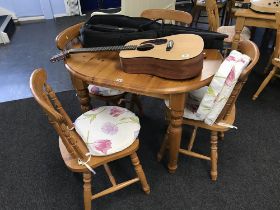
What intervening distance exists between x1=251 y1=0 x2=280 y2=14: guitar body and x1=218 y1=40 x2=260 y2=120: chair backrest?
0.73 meters

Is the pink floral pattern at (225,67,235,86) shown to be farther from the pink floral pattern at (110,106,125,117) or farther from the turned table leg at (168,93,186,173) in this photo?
the pink floral pattern at (110,106,125,117)

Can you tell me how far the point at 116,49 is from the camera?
3.84 ft

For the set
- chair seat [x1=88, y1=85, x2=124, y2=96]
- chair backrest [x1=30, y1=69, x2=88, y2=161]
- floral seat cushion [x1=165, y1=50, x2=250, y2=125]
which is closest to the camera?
chair backrest [x1=30, y1=69, x2=88, y2=161]

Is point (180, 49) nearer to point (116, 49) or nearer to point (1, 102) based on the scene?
point (116, 49)

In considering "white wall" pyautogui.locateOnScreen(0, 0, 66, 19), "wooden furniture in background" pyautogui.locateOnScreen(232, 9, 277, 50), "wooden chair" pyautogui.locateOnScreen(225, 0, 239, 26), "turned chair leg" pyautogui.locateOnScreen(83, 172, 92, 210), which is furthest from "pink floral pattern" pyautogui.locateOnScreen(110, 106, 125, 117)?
A: "white wall" pyautogui.locateOnScreen(0, 0, 66, 19)

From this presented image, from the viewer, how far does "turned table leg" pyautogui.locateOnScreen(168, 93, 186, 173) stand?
1079 millimetres

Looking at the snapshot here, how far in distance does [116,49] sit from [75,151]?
0.53m

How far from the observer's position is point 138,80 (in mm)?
1062


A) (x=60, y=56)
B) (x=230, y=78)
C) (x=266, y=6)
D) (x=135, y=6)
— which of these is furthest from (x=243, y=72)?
(x=135, y=6)

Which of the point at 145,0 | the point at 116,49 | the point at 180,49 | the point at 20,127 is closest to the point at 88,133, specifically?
the point at 116,49

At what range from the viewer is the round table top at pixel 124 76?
102 centimetres

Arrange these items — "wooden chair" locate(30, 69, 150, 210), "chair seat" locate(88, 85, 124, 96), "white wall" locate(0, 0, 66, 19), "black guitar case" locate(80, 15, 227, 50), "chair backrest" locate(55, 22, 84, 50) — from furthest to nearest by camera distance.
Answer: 1. "white wall" locate(0, 0, 66, 19)
2. "chair seat" locate(88, 85, 124, 96)
3. "chair backrest" locate(55, 22, 84, 50)
4. "black guitar case" locate(80, 15, 227, 50)
5. "wooden chair" locate(30, 69, 150, 210)

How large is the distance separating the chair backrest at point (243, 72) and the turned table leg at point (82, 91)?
0.75m

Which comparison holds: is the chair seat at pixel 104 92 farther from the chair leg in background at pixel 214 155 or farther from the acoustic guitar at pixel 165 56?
the chair leg in background at pixel 214 155
